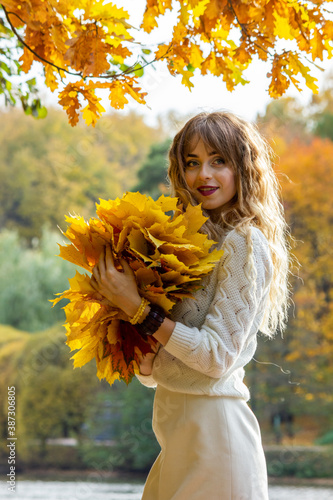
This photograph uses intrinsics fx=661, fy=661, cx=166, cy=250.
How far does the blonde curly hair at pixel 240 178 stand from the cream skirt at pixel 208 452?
0.47m

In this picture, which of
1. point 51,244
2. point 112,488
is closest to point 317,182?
point 51,244

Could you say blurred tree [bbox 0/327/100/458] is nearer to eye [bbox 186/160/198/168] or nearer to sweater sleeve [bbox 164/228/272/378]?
eye [bbox 186/160/198/168]

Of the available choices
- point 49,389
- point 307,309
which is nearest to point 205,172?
point 49,389

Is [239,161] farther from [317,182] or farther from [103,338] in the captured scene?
[317,182]

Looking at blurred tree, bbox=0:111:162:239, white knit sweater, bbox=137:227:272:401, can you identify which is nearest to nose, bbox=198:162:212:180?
white knit sweater, bbox=137:227:272:401

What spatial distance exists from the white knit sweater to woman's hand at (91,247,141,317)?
136 millimetres

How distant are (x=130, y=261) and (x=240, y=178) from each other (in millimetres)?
489

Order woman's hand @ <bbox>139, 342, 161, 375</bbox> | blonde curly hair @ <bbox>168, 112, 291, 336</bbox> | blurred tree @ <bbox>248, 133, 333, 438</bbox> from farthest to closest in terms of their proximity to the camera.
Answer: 1. blurred tree @ <bbox>248, 133, 333, 438</bbox>
2. blonde curly hair @ <bbox>168, 112, 291, 336</bbox>
3. woman's hand @ <bbox>139, 342, 161, 375</bbox>

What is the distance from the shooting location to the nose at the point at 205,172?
79.1 inches

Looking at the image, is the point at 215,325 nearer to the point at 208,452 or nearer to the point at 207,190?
the point at 208,452

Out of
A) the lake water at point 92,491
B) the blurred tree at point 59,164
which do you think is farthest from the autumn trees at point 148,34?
the blurred tree at point 59,164

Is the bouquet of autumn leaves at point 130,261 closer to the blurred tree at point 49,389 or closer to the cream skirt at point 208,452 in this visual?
the cream skirt at point 208,452

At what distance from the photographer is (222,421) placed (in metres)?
1.79

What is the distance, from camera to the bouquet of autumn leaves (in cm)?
A: 172
